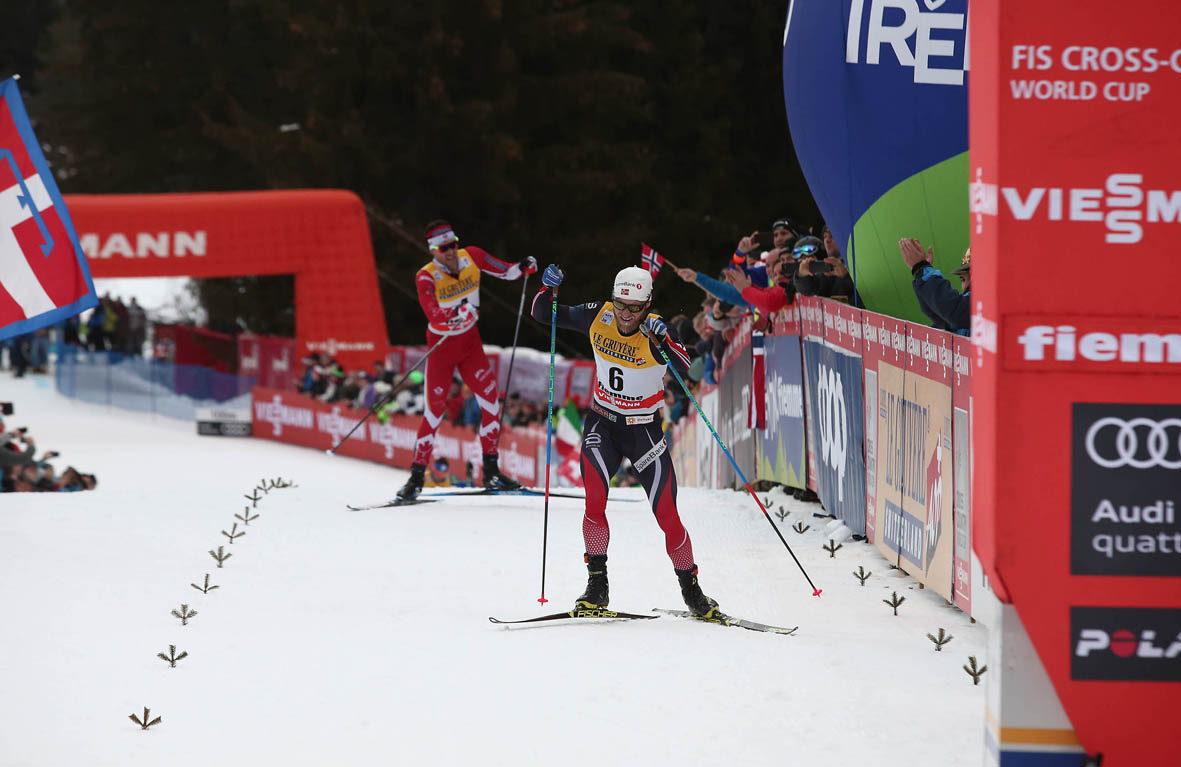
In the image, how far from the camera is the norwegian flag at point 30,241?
9.38 m

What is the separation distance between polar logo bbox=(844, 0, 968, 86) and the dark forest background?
78.4ft

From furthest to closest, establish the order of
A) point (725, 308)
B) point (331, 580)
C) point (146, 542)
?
1. point (725, 308)
2. point (146, 542)
3. point (331, 580)

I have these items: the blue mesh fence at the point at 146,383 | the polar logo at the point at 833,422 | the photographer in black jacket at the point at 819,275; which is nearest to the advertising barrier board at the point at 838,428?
the polar logo at the point at 833,422

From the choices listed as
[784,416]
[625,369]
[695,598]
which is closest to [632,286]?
[625,369]

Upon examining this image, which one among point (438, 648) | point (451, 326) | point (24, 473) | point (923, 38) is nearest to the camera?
point (438, 648)

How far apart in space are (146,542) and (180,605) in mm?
1829

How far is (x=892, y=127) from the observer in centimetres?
1014

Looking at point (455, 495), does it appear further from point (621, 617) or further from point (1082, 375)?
point (1082, 375)

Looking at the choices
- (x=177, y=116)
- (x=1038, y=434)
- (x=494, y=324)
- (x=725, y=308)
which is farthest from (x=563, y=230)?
(x=1038, y=434)

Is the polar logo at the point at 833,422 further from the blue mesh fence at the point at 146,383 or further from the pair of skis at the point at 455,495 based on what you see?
the blue mesh fence at the point at 146,383

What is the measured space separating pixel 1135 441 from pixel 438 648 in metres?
4.04

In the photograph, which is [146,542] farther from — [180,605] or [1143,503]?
[1143,503]

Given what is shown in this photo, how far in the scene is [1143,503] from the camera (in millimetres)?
4156

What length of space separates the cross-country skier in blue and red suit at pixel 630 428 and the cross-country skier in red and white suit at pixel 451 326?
3.45 meters
